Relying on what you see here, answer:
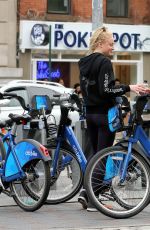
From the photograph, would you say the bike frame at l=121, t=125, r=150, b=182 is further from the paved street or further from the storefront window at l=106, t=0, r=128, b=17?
the storefront window at l=106, t=0, r=128, b=17

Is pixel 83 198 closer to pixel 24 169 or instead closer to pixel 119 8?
pixel 24 169

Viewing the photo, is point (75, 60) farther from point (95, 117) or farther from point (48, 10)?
point (95, 117)

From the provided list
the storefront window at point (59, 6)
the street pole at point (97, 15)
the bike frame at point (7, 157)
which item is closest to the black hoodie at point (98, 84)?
the bike frame at point (7, 157)

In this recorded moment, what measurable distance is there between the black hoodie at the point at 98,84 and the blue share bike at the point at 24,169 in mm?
711

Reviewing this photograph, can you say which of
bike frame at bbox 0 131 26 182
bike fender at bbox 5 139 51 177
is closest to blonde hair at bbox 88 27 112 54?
Answer: bike fender at bbox 5 139 51 177

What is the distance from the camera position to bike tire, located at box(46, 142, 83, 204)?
886 cm

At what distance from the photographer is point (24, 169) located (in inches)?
334

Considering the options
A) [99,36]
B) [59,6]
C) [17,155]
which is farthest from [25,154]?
[59,6]

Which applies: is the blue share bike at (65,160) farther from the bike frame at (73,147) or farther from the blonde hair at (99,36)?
the blonde hair at (99,36)

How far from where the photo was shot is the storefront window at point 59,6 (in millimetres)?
26797

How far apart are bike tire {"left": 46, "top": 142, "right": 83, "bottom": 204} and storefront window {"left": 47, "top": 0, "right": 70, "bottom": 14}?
1816 cm

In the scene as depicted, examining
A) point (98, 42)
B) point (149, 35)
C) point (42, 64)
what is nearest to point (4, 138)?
point (98, 42)

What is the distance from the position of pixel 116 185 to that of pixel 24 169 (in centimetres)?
106

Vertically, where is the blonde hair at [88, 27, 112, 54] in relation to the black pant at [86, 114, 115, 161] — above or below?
above
